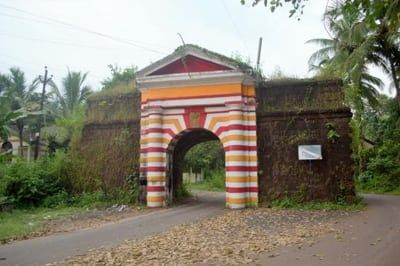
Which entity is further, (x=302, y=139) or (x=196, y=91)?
(x=196, y=91)

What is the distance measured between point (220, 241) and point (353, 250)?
2.51 metres

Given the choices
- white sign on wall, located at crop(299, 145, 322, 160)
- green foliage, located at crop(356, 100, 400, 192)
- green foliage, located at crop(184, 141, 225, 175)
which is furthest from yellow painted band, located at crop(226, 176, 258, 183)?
green foliage, located at crop(184, 141, 225, 175)

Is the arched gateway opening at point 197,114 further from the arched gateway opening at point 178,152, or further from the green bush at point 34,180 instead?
the green bush at point 34,180

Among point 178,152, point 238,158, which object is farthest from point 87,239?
point 178,152

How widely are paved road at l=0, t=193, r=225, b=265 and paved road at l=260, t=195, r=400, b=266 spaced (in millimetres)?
3566

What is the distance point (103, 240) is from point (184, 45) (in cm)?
801

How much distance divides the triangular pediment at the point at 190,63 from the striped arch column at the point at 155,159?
1404mm

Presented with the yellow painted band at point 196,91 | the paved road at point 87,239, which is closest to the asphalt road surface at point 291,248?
the paved road at point 87,239

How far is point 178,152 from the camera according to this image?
56.1ft

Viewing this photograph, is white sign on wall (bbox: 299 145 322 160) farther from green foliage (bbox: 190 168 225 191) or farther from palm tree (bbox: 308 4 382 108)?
green foliage (bbox: 190 168 225 191)

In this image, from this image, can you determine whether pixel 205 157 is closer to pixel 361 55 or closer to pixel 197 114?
pixel 361 55

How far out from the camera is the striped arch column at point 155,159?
14711mm

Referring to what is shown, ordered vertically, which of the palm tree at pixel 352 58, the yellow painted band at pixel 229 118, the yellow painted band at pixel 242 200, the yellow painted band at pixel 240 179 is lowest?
the yellow painted band at pixel 242 200

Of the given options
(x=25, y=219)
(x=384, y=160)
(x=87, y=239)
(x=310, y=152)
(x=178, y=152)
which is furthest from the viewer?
(x=384, y=160)
